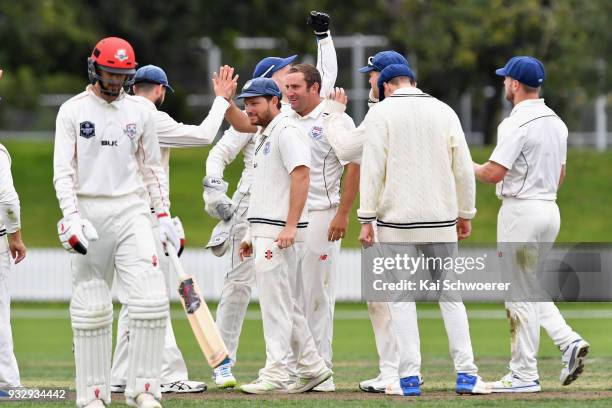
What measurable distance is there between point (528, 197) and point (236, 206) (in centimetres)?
238

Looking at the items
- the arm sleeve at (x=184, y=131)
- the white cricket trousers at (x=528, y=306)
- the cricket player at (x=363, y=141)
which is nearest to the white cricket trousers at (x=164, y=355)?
the arm sleeve at (x=184, y=131)

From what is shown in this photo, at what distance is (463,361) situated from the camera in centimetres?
941

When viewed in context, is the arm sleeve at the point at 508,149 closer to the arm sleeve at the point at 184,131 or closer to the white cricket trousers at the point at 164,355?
the arm sleeve at the point at 184,131

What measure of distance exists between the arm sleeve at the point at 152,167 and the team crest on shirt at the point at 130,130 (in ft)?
0.33

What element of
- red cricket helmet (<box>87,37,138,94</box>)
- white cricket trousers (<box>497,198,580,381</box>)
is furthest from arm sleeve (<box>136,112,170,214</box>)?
white cricket trousers (<box>497,198,580,381</box>)

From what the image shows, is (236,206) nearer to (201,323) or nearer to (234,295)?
(234,295)

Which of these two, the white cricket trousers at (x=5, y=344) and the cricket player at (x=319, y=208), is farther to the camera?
the cricket player at (x=319, y=208)

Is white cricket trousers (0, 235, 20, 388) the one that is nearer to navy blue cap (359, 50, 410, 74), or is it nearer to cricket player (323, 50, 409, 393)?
cricket player (323, 50, 409, 393)

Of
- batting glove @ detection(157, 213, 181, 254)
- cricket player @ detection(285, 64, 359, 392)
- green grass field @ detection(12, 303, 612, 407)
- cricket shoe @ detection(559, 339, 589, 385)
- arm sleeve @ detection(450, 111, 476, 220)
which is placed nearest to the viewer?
batting glove @ detection(157, 213, 181, 254)

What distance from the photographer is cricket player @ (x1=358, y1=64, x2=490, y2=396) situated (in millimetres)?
9414

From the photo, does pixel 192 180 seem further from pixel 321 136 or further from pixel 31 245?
pixel 321 136

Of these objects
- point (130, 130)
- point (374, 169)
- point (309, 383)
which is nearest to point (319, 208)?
point (374, 169)

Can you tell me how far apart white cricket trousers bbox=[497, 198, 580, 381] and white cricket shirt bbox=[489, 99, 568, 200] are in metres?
0.10

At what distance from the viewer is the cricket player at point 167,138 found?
983 centimetres
